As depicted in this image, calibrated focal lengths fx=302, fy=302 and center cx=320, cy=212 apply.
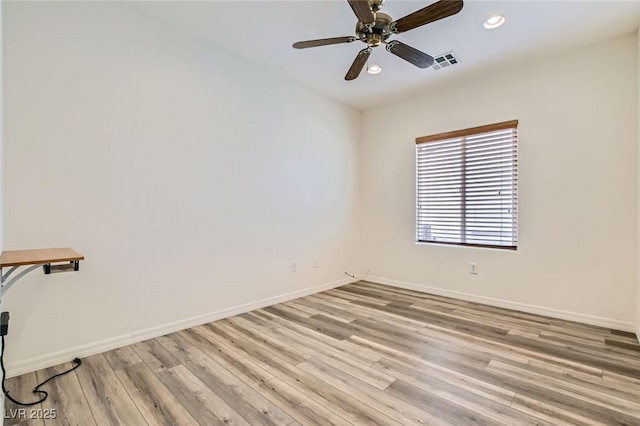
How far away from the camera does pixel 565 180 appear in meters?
3.14

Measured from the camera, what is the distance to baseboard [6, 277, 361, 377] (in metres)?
2.09

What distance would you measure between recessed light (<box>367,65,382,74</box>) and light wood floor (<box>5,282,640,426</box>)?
279 centimetres

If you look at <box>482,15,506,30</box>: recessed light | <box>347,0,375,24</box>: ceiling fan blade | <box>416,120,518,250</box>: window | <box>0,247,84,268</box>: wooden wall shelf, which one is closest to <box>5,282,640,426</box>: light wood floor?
<box>0,247,84,268</box>: wooden wall shelf

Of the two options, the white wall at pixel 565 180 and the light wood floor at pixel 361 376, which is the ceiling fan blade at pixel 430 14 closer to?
the white wall at pixel 565 180

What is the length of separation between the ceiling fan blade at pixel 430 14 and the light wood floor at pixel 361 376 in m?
2.38

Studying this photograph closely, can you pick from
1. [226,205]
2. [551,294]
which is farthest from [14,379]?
[551,294]

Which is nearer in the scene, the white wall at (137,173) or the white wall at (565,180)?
the white wall at (137,173)

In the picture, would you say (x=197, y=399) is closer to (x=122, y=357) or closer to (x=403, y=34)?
(x=122, y=357)

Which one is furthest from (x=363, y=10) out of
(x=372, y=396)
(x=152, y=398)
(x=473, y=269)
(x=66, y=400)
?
(x=473, y=269)

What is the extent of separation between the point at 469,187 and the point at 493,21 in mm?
1860

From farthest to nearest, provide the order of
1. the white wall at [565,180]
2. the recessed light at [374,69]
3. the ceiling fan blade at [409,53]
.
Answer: the recessed light at [374,69]
the white wall at [565,180]
the ceiling fan blade at [409,53]

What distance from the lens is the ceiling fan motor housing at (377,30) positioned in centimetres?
219

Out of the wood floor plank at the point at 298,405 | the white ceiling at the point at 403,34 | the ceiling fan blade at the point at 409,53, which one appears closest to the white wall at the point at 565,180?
the white ceiling at the point at 403,34

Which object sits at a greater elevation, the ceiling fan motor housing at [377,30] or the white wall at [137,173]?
the ceiling fan motor housing at [377,30]
